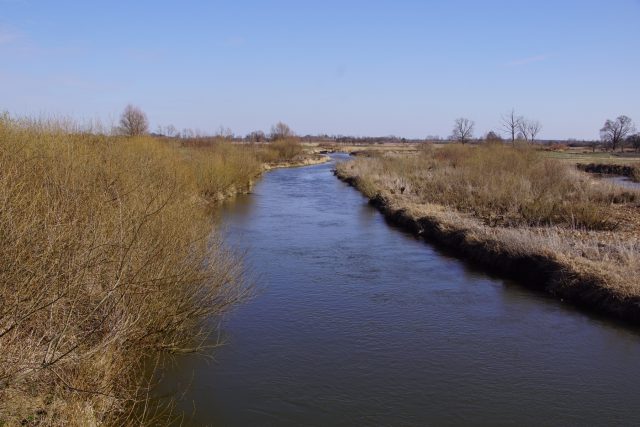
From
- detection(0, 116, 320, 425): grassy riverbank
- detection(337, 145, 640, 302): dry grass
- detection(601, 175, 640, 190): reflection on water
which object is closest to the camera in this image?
detection(0, 116, 320, 425): grassy riverbank

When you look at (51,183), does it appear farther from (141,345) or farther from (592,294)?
(592,294)

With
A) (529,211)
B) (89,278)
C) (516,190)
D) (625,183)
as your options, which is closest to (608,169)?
(625,183)

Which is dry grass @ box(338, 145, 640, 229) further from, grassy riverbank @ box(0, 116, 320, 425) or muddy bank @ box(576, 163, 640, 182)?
muddy bank @ box(576, 163, 640, 182)

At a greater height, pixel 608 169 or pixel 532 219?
pixel 608 169

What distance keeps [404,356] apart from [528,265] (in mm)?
6369

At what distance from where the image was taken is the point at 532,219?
19.1 metres

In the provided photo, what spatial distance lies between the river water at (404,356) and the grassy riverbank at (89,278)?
3.01ft

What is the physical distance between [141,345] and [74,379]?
207 cm

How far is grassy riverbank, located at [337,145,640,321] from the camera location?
11.9m

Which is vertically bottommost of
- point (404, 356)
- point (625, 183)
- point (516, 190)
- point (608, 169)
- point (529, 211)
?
point (404, 356)

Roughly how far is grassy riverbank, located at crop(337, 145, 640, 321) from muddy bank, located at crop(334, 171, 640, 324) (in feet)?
0.07

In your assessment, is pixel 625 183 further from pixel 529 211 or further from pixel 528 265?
pixel 528 265

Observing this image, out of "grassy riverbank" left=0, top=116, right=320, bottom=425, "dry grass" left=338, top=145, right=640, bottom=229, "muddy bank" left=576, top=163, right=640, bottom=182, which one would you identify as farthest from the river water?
"muddy bank" left=576, top=163, right=640, bottom=182

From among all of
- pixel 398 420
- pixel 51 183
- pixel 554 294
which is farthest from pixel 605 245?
pixel 51 183
